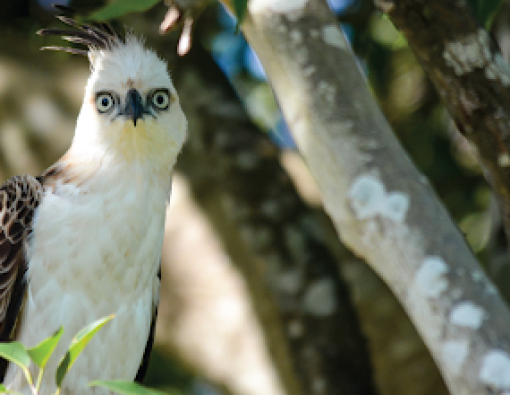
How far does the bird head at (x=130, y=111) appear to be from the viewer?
9.43 ft

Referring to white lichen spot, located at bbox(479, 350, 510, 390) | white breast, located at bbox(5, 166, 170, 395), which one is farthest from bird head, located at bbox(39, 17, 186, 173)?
white lichen spot, located at bbox(479, 350, 510, 390)

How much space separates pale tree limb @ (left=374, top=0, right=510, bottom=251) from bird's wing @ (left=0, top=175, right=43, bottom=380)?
1759 millimetres

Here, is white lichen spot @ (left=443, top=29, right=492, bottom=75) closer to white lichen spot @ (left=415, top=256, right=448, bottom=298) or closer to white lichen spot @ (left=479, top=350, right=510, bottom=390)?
white lichen spot @ (left=415, top=256, right=448, bottom=298)

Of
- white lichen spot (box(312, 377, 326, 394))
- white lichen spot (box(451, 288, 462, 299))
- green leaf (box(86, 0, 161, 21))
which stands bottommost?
white lichen spot (box(312, 377, 326, 394))

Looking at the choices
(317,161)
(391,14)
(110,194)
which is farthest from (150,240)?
(391,14)

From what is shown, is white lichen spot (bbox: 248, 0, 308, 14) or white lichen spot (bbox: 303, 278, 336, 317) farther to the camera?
white lichen spot (bbox: 303, 278, 336, 317)

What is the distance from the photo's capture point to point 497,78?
88.4 inches

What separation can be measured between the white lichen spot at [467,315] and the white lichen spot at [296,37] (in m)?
1.06

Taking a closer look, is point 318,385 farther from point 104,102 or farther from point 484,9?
point 484,9

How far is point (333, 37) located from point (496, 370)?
A: 1270mm

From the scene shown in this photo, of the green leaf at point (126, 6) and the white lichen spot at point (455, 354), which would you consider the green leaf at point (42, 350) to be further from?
the white lichen spot at point (455, 354)

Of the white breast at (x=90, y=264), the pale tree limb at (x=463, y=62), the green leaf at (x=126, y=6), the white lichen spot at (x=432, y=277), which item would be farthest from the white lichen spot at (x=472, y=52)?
the white breast at (x=90, y=264)

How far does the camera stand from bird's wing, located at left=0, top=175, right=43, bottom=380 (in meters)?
2.79

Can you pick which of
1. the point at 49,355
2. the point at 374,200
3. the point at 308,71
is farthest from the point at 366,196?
the point at 49,355
